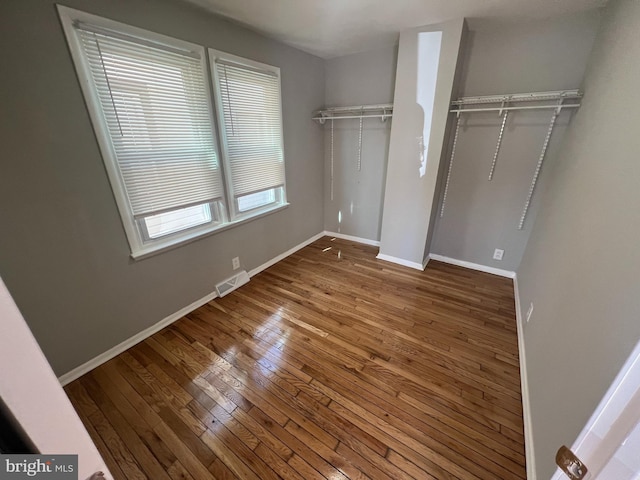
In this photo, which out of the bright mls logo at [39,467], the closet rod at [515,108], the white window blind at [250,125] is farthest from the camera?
the white window blind at [250,125]

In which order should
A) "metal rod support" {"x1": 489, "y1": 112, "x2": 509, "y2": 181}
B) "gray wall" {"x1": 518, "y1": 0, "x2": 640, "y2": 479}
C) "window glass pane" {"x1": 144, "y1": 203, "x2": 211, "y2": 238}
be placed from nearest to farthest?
"gray wall" {"x1": 518, "y1": 0, "x2": 640, "y2": 479} < "window glass pane" {"x1": 144, "y1": 203, "x2": 211, "y2": 238} < "metal rod support" {"x1": 489, "y1": 112, "x2": 509, "y2": 181}

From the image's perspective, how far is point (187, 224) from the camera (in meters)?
2.21

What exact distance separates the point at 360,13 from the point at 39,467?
282 cm

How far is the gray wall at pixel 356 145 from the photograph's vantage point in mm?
2998

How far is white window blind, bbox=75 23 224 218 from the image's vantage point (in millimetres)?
1541

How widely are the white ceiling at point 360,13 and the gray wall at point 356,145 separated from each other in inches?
20.6

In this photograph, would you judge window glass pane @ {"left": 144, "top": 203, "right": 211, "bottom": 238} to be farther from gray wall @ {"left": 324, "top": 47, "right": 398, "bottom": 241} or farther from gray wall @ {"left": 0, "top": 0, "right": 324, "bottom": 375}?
gray wall @ {"left": 324, "top": 47, "right": 398, "bottom": 241}

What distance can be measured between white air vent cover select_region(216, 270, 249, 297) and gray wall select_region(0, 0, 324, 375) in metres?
0.23

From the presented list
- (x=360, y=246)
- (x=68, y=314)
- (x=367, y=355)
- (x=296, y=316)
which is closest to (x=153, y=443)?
(x=68, y=314)

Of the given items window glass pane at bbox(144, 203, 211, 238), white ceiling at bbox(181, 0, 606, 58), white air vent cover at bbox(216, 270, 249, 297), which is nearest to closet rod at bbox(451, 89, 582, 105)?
white ceiling at bbox(181, 0, 606, 58)

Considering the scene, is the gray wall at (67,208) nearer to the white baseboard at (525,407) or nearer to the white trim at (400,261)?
the white trim at (400,261)

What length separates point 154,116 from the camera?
5.79 ft

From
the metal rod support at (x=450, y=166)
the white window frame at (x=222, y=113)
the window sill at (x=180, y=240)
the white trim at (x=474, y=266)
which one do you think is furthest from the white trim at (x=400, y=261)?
the window sill at (x=180, y=240)

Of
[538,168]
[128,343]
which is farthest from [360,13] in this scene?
[128,343]
